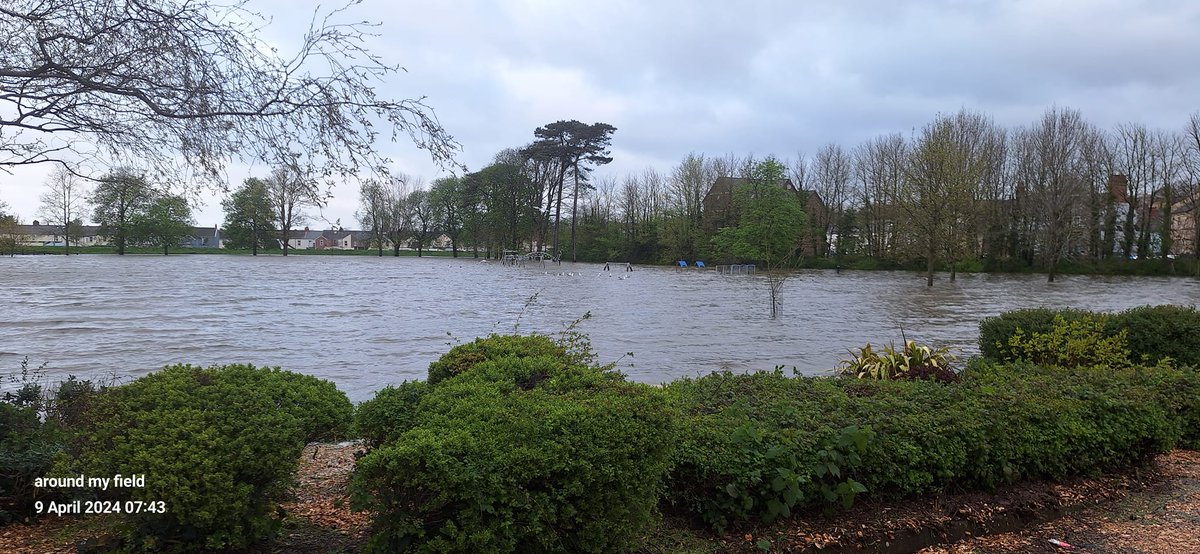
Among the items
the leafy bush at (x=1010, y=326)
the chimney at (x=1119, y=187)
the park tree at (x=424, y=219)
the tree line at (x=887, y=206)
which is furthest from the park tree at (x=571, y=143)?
the leafy bush at (x=1010, y=326)

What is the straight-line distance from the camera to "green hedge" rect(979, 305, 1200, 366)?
707 cm

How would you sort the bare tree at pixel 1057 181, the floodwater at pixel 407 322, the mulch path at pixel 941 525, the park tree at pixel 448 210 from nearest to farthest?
the mulch path at pixel 941 525 → the floodwater at pixel 407 322 → the bare tree at pixel 1057 181 → the park tree at pixel 448 210

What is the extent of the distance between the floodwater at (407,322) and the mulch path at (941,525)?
8.11 feet

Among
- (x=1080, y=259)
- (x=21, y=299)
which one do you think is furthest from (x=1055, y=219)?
(x=21, y=299)

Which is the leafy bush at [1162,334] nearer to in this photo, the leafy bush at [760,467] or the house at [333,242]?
the leafy bush at [760,467]

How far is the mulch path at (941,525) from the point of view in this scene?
3035 mm

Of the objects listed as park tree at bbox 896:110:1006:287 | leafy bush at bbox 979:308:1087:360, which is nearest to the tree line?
park tree at bbox 896:110:1006:287

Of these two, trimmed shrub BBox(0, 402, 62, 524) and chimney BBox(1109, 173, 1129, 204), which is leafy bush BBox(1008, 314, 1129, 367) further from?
chimney BBox(1109, 173, 1129, 204)

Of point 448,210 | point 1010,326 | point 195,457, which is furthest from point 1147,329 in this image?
point 448,210

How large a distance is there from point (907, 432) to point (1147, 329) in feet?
18.0

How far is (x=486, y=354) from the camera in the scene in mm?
4484

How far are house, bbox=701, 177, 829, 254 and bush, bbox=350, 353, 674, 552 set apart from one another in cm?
6039

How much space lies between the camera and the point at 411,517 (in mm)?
2320

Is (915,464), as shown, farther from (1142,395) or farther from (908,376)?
→ (908,376)
